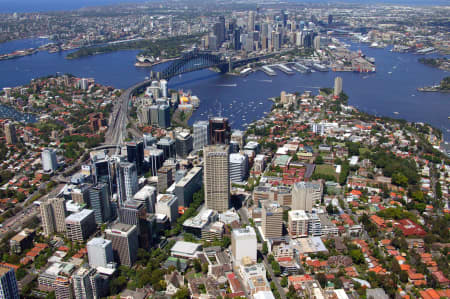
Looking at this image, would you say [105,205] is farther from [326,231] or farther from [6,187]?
[326,231]

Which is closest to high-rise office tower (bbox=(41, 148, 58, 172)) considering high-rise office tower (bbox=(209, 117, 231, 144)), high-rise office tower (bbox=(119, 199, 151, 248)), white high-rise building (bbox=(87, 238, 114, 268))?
high-rise office tower (bbox=(209, 117, 231, 144))

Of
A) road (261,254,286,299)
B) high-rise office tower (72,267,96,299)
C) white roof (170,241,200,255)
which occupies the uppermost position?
high-rise office tower (72,267,96,299)

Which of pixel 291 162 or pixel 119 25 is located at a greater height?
pixel 119 25

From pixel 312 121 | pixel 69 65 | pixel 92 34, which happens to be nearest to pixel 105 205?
pixel 312 121

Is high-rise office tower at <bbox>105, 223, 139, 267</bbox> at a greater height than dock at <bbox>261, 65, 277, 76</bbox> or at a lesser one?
lesser

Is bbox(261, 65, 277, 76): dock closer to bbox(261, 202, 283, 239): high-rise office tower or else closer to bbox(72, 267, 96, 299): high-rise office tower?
bbox(261, 202, 283, 239): high-rise office tower

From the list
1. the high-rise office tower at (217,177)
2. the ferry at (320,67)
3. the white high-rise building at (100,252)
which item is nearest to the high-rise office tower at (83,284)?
the white high-rise building at (100,252)

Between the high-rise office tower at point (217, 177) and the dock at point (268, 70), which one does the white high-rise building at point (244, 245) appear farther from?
the dock at point (268, 70)
